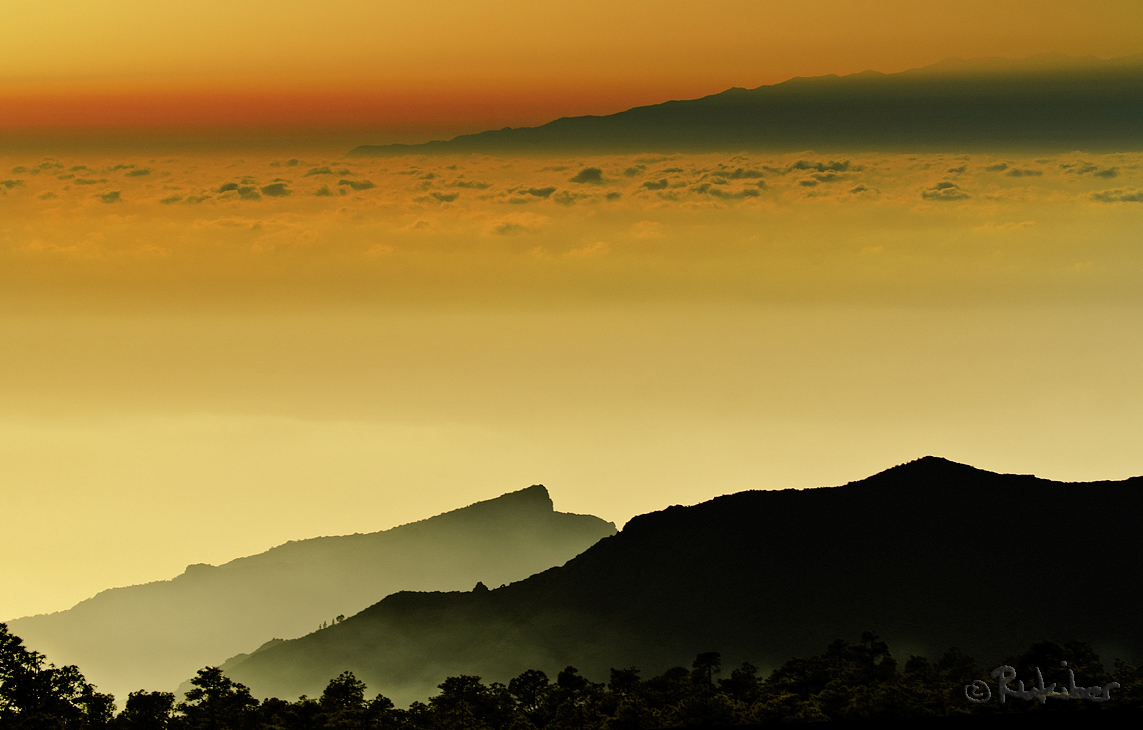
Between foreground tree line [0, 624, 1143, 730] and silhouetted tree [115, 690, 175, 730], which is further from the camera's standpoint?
foreground tree line [0, 624, 1143, 730]

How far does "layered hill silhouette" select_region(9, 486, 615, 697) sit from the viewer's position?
147 metres

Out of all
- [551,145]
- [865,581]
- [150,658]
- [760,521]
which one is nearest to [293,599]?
[150,658]

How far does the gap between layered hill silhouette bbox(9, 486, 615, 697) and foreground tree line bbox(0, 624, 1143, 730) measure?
322 ft

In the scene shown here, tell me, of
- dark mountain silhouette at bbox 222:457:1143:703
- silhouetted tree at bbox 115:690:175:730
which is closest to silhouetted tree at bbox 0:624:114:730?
silhouetted tree at bbox 115:690:175:730

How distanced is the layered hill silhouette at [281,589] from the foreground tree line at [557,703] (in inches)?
3866

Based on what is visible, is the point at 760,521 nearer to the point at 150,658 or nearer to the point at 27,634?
the point at 150,658

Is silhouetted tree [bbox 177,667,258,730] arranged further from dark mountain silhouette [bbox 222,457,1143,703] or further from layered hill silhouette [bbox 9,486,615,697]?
layered hill silhouette [bbox 9,486,615,697]

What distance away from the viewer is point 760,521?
322ft

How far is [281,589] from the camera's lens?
16750cm

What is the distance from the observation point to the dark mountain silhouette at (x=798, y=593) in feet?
259

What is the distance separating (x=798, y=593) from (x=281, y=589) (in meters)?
98.8

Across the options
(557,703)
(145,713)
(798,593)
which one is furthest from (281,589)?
(145,713)

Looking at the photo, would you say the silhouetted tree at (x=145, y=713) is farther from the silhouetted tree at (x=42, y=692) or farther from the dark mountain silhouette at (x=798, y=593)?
the dark mountain silhouette at (x=798, y=593)

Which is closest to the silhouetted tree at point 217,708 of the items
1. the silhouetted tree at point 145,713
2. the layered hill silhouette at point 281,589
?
the silhouetted tree at point 145,713
